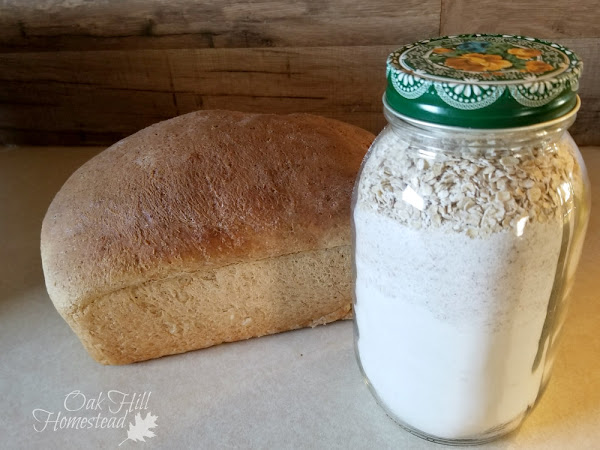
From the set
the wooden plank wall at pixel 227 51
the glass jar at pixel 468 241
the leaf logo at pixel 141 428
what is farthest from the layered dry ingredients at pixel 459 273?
the wooden plank wall at pixel 227 51

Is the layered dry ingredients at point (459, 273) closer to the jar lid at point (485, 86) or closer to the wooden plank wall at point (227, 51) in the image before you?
the jar lid at point (485, 86)

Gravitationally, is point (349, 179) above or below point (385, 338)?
above

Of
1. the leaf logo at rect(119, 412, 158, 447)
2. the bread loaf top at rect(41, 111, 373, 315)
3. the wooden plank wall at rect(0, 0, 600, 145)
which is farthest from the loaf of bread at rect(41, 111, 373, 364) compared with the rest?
the wooden plank wall at rect(0, 0, 600, 145)

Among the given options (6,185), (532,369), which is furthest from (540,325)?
(6,185)

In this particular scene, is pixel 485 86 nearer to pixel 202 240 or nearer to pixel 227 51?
pixel 202 240

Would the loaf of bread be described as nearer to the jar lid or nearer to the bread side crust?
the bread side crust

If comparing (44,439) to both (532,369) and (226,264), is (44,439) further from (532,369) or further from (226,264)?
(532,369)

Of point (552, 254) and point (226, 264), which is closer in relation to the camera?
point (552, 254)

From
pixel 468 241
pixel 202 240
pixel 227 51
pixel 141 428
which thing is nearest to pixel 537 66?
pixel 468 241
